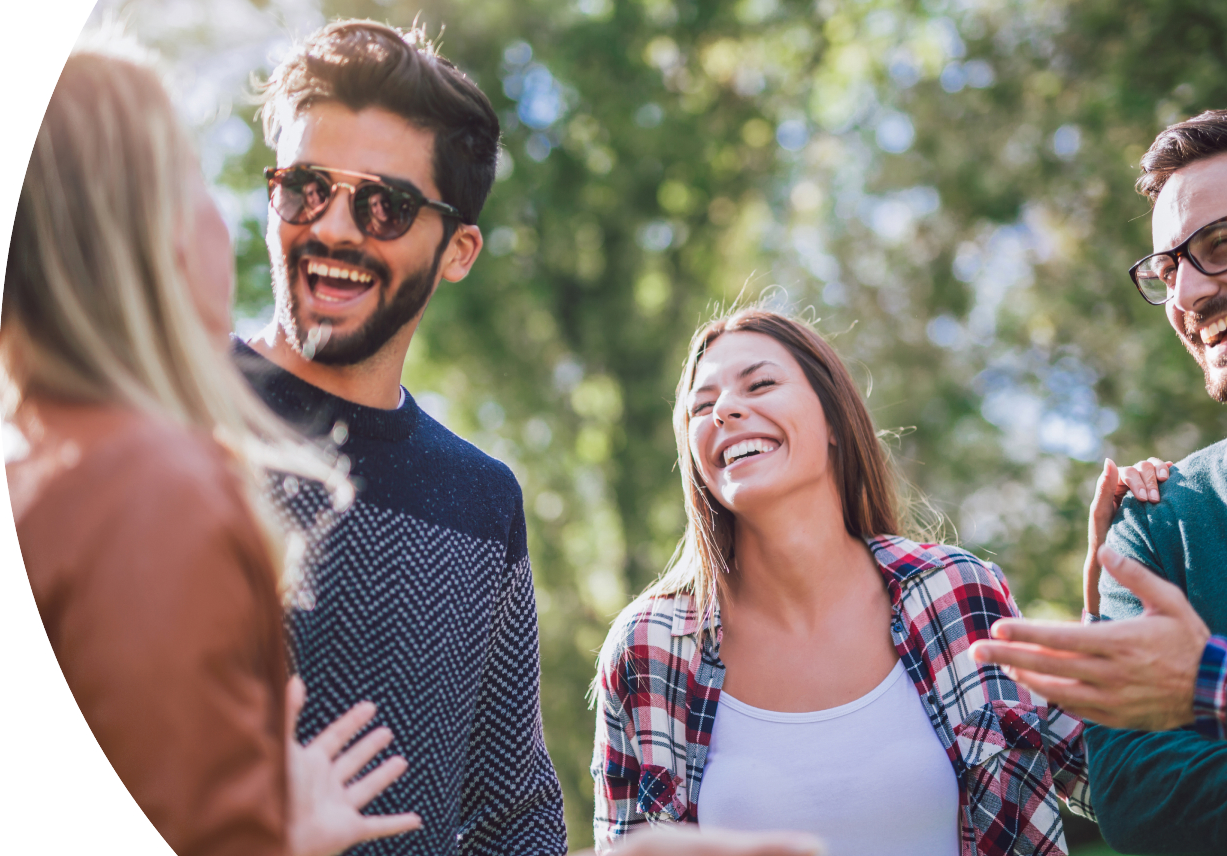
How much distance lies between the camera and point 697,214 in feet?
41.3

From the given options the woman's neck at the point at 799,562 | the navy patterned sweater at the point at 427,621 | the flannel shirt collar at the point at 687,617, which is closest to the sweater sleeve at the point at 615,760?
the flannel shirt collar at the point at 687,617

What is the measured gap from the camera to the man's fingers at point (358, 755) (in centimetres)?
142

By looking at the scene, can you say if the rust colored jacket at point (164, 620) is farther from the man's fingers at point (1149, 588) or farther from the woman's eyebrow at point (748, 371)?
the woman's eyebrow at point (748, 371)

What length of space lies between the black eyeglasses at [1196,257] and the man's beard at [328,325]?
177 cm

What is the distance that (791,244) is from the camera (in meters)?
11.8

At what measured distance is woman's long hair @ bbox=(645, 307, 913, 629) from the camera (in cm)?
273

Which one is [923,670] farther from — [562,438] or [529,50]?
[529,50]

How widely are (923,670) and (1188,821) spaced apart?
0.65 m

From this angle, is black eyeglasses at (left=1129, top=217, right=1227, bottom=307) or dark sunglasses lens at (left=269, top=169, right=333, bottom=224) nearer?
dark sunglasses lens at (left=269, top=169, right=333, bottom=224)

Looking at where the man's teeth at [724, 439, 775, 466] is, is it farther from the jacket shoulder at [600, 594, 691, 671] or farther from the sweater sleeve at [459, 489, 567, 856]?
the sweater sleeve at [459, 489, 567, 856]

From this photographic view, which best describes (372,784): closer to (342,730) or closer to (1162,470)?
(342,730)

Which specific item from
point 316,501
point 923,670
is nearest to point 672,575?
point 923,670

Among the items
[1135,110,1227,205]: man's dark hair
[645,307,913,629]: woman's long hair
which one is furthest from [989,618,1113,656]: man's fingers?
[1135,110,1227,205]: man's dark hair

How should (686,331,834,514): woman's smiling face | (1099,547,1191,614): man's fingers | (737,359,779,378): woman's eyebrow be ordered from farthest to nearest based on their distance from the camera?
(737,359,779,378): woman's eyebrow, (686,331,834,514): woman's smiling face, (1099,547,1191,614): man's fingers
